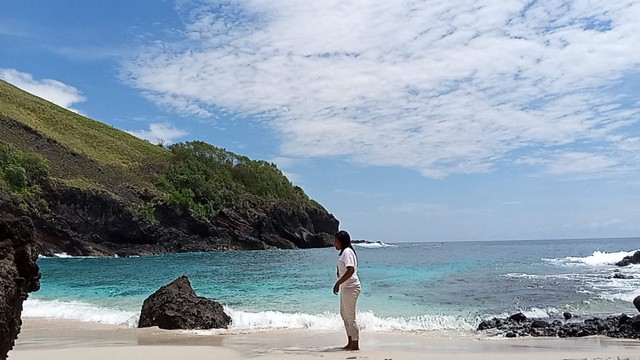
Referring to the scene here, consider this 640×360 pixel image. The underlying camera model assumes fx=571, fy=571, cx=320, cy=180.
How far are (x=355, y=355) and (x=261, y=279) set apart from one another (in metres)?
23.5

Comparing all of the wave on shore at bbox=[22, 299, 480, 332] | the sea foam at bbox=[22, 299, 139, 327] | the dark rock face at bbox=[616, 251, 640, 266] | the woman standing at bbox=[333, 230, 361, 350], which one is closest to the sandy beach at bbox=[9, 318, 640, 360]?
the woman standing at bbox=[333, 230, 361, 350]

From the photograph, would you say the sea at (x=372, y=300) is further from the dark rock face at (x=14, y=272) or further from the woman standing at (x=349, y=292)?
the dark rock face at (x=14, y=272)

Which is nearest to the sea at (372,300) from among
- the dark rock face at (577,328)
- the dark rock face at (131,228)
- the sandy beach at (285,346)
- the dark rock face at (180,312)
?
the dark rock face at (180,312)

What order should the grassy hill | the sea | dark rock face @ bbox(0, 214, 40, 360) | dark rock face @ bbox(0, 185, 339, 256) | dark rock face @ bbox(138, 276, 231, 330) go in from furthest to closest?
the grassy hill, dark rock face @ bbox(0, 185, 339, 256), the sea, dark rock face @ bbox(138, 276, 231, 330), dark rock face @ bbox(0, 214, 40, 360)

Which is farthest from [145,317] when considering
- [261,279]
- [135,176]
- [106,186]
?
[135,176]

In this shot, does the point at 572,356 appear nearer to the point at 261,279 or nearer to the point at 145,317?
the point at 145,317

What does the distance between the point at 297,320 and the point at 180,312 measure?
10.5ft

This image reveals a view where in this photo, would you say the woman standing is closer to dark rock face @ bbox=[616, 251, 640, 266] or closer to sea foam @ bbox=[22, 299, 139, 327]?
sea foam @ bbox=[22, 299, 139, 327]

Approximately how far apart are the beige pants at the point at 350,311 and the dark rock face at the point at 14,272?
4566mm

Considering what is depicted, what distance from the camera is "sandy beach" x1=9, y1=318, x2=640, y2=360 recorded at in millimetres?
8477

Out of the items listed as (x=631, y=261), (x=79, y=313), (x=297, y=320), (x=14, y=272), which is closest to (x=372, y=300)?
(x=297, y=320)

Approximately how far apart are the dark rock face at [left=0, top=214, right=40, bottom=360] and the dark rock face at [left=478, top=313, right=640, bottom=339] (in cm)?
975

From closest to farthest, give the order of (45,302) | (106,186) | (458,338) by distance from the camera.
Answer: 1. (458,338)
2. (45,302)
3. (106,186)

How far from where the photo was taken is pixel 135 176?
316 ft
